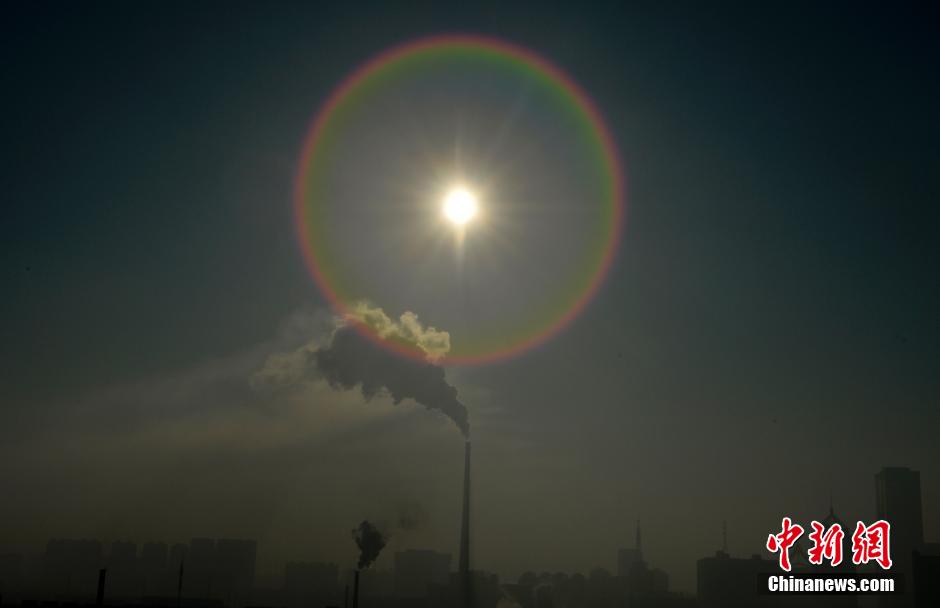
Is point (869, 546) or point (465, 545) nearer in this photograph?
point (869, 546)

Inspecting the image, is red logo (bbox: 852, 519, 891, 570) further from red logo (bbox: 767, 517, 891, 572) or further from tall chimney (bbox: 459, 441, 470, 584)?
tall chimney (bbox: 459, 441, 470, 584)

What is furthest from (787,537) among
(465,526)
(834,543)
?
(465,526)

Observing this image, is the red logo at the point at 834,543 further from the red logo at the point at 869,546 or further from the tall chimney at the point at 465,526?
the tall chimney at the point at 465,526

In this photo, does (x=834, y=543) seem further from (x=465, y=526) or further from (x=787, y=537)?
(x=465, y=526)

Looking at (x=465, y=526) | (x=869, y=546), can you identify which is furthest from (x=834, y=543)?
(x=465, y=526)

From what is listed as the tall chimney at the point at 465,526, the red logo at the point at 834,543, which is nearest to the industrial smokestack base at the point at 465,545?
the tall chimney at the point at 465,526

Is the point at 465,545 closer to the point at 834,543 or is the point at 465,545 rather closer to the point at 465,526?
the point at 465,526

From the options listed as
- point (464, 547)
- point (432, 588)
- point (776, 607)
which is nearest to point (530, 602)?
point (432, 588)

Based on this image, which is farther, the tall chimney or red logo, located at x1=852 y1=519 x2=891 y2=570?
the tall chimney

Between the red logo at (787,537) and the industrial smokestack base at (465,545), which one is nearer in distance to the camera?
the red logo at (787,537)

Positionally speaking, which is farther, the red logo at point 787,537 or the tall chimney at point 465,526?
the tall chimney at point 465,526

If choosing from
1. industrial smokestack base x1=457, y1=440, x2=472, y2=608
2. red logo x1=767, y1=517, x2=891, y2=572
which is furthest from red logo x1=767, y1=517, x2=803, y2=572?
industrial smokestack base x1=457, y1=440, x2=472, y2=608

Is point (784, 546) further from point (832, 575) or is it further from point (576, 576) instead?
point (576, 576)
